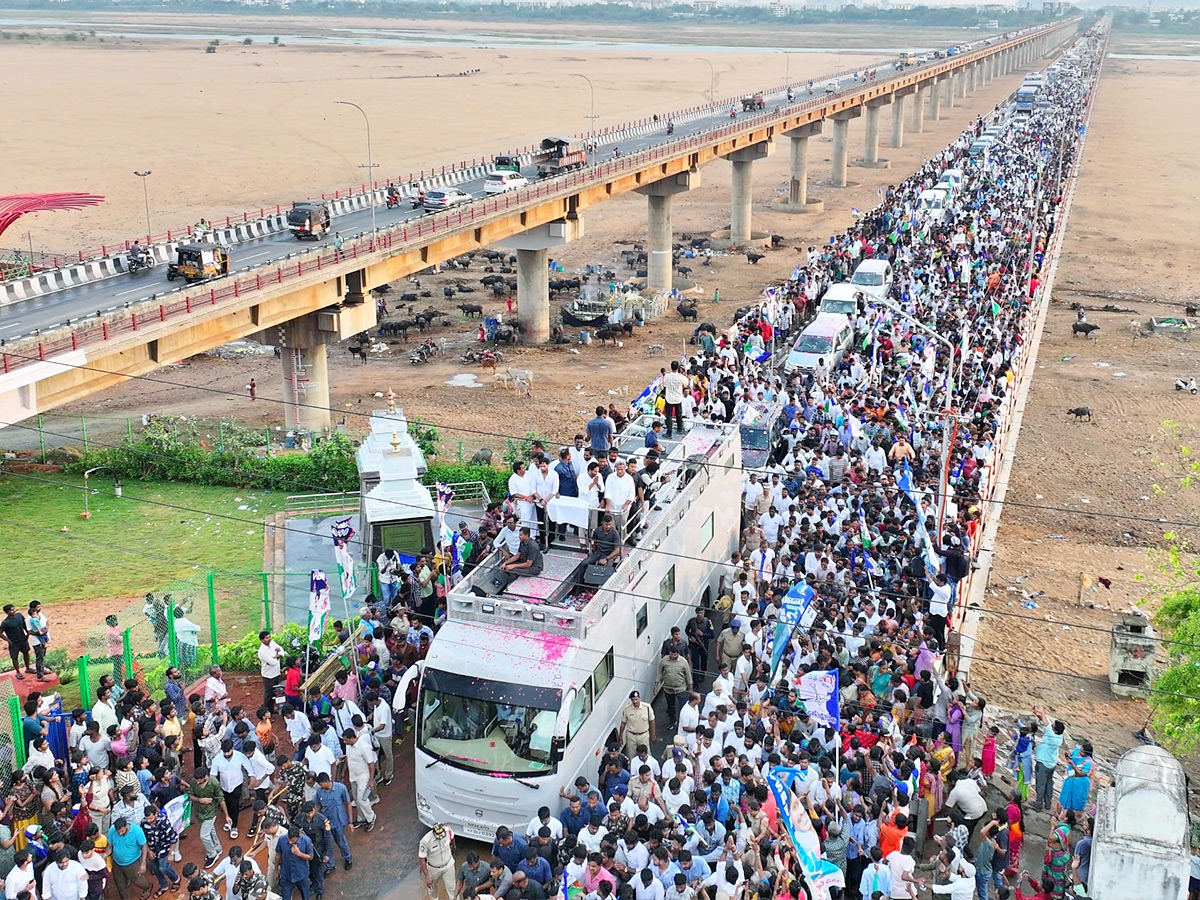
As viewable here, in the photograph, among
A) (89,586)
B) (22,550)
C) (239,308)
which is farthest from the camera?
(239,308)

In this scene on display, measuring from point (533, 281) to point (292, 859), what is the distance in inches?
1302

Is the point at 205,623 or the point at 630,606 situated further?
the point at 205,623

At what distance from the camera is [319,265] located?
110 ft

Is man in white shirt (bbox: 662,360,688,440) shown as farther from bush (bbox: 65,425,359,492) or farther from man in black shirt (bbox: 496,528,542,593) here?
bush (bbox: 65,425,359,492)

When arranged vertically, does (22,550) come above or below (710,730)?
below

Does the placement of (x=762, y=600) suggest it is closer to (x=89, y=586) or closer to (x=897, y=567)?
(x=897, y=567)

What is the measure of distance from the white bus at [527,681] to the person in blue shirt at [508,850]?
3.49 ft

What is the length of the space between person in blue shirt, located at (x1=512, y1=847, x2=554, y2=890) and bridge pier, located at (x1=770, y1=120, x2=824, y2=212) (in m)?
63.6

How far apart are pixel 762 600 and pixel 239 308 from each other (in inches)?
681

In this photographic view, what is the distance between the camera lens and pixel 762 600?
17625mm

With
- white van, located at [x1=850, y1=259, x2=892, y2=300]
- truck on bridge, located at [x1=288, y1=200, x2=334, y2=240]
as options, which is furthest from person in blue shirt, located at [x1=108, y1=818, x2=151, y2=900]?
white van, located at [x1=850, y1=259, x2=892, y2=300]

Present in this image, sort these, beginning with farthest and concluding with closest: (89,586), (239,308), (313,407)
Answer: (313,407), (239,308), (89,586)

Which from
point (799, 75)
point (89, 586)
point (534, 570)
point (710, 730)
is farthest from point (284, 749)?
point (799, 75)

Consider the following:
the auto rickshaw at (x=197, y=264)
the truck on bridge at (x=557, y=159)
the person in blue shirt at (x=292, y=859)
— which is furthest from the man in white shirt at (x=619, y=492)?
the truck on bridge at (x=557, y=159)
